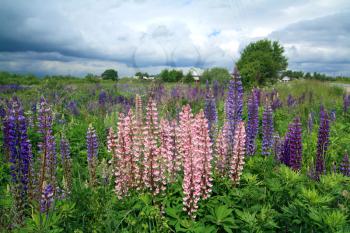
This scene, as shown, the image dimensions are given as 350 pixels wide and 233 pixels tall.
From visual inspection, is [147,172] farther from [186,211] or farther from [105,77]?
[105,77]

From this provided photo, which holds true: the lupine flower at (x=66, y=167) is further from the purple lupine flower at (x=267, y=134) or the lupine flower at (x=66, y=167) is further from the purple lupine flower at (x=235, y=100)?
the purple lupine flower at (x=267, y=134)

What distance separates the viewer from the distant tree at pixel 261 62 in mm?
37219

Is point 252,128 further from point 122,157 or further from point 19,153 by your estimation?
point 19,153

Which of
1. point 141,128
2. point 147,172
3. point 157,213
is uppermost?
point 141,128

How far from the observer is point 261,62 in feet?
131

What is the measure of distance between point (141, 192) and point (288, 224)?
160 centimetres

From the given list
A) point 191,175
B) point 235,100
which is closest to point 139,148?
point 191,175

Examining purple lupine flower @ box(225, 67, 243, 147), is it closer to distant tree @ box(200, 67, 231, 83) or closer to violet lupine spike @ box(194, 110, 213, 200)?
violet lupine spike @ box(194, 110, 213, 200)

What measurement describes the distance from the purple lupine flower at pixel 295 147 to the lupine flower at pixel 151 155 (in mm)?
2186

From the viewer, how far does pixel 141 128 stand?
3.51m

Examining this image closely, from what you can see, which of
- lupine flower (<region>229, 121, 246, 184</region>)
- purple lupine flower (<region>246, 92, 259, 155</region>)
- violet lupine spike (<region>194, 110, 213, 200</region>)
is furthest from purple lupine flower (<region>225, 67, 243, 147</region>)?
violet lupine spike (<region>194, 110, 213, 200</region>)

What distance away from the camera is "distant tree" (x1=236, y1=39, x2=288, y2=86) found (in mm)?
37219

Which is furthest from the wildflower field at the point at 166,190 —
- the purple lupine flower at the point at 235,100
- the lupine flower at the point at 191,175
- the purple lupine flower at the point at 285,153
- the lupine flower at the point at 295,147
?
the purple lupine flower at the point at 235,100

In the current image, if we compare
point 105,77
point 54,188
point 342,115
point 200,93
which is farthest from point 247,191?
point 105,77
